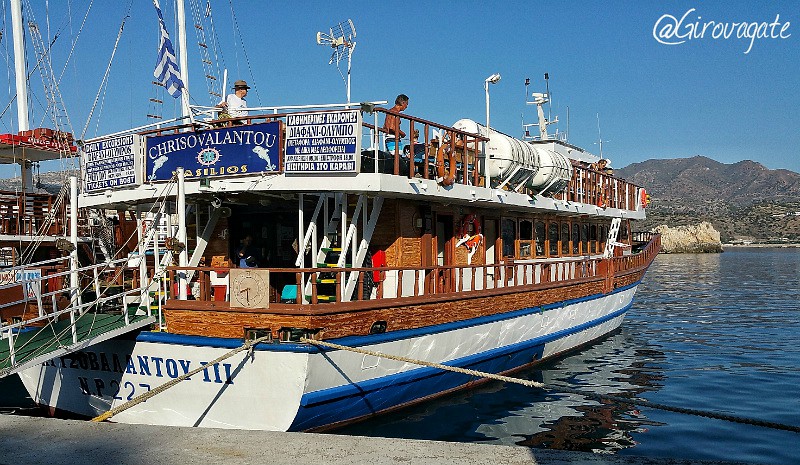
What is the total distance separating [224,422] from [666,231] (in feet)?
345

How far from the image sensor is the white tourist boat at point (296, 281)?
349 inches

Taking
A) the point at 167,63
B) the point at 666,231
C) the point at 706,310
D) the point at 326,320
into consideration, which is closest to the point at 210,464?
the point at 326,320

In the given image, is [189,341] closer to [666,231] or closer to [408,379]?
[408,379]

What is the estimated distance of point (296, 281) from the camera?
9914 millimetres

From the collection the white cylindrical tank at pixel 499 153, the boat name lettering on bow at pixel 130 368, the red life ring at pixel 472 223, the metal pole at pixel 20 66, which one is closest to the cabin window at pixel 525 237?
the white cylindrical tank at pixel 499 153

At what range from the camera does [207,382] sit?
8.99 m

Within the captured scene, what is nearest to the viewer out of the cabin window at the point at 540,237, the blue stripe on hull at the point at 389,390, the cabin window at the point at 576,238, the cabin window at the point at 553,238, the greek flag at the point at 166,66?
the blue stripe on hull at the point at 389,390

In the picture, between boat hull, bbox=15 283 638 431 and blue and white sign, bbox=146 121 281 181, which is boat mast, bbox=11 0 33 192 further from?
boat hull, bbox=15 283 638 431

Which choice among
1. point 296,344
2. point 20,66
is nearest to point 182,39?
point 296,344

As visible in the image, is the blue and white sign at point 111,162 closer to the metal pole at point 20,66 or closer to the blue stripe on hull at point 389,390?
the blue stripe on hull at point 389,390

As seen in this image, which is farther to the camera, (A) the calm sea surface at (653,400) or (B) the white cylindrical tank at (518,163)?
(B) the white cylindrical tank at (518,163)

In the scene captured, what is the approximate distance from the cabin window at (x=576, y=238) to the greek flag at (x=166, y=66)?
36.6 ft

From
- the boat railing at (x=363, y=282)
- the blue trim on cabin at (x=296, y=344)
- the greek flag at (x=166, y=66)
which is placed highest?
the greek flag at (x=166, y=66)

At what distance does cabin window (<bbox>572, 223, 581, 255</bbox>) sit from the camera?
18.8m
